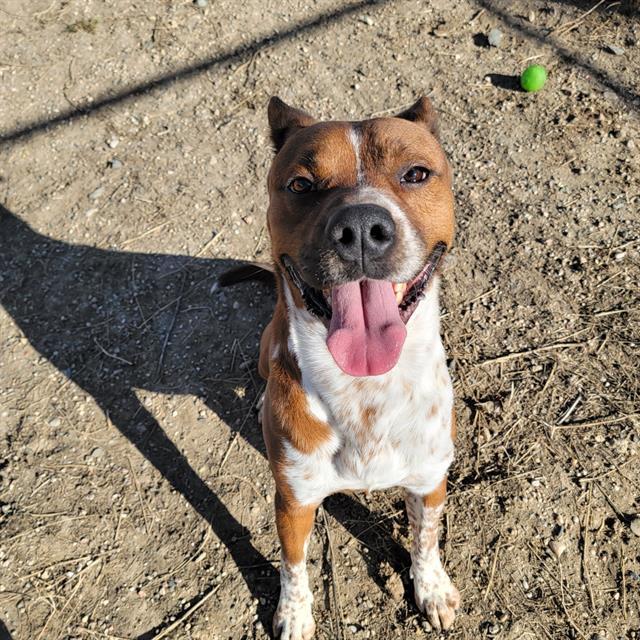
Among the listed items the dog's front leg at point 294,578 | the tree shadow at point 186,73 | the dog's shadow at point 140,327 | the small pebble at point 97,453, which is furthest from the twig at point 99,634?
the tree shadow at point 186,73

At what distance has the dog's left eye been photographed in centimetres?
267

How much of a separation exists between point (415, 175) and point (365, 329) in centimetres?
76

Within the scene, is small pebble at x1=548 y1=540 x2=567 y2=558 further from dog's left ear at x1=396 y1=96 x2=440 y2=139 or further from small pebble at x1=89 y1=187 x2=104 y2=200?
small pebble at x1=89 y1=187 x2=104 y2=200

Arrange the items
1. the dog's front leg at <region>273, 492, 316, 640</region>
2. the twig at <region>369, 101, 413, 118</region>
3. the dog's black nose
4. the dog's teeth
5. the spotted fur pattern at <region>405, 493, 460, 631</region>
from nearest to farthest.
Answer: the dog's black nose < the dog's teeth < the dog's front leg at <region>273, 492, 316, 640</region> < the spotted fur pattern at <region>405, 493, 460, 631</region> < the twig at <region>369, 101, 413, 118</region>

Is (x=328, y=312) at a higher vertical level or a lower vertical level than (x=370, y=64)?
higher

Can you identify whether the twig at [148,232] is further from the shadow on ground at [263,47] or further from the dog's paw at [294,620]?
the dog's paw at [294,620]

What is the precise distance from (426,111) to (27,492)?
11.6ft

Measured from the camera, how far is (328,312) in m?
2.56

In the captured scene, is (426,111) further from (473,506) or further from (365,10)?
(365,10)

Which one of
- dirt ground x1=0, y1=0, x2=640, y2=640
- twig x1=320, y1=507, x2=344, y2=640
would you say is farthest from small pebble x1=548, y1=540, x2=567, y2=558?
twig x1=320, y1=507, x2=344, y2=640

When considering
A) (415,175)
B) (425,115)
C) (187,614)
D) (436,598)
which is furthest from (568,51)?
(187,614)

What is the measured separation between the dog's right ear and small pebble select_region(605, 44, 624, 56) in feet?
13.7

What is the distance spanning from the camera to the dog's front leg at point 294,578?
2975 millimetres

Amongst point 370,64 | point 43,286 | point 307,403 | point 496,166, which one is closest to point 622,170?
point 496,166
